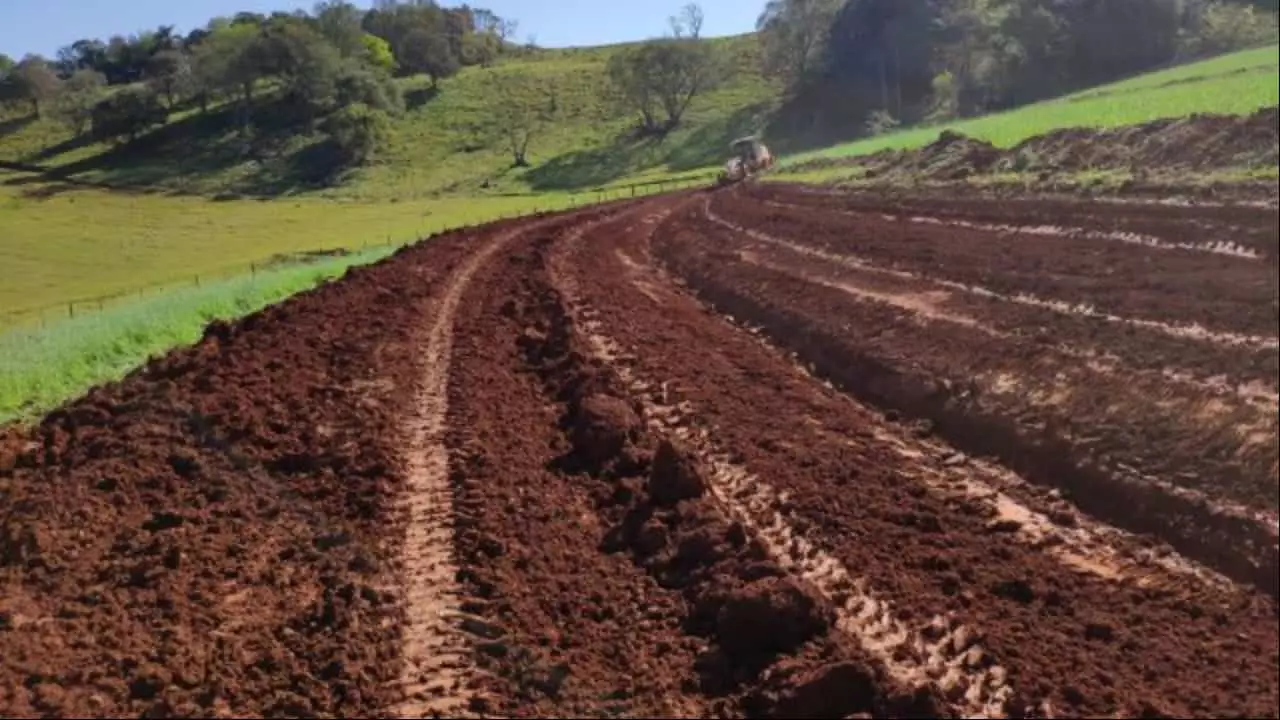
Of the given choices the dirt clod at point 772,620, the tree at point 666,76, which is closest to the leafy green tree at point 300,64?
the tree at point 666,76

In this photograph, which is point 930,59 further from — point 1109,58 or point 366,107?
point 1109,58

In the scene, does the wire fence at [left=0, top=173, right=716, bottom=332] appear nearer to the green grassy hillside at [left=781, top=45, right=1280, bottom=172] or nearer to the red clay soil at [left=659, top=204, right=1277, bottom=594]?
the green grassy hillside at [left=781, top=45, right=1280, bottom=172]

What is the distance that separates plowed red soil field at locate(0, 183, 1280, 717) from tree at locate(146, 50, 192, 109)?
9791 centimetres

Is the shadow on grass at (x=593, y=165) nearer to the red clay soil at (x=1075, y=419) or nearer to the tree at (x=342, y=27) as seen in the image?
the tree at (x=342, y=27)

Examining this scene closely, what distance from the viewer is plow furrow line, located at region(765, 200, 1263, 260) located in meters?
14.4

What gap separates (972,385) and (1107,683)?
5.72 meters

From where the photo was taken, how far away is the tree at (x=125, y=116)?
9562 centimetres

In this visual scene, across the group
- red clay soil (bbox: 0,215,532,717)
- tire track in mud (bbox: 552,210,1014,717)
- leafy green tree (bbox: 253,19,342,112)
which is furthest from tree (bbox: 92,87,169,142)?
tire track in mud (bbox: 552,210,1014,717)

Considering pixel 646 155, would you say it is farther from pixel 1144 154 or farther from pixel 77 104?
pixel 1144 154

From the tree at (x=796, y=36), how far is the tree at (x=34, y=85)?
220ft

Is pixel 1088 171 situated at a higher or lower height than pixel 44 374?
higher

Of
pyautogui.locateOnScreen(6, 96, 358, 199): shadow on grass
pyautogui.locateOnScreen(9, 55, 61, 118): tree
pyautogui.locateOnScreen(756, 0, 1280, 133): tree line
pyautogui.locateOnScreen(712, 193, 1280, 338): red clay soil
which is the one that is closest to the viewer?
pyautogui.locateOnScreen(712, 193, 1280, 338): red clay soil

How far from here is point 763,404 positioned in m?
12.1

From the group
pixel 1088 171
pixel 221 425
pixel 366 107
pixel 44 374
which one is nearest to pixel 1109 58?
pixel 1088 171
